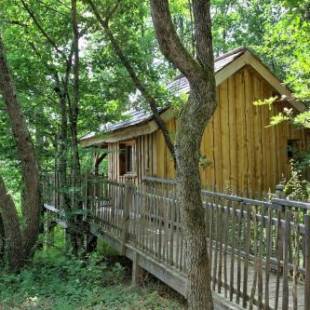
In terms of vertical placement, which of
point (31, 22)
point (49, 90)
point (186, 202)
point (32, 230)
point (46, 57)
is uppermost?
point (31, 22)

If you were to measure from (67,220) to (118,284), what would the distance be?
2.53m

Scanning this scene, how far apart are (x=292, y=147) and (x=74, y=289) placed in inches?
336

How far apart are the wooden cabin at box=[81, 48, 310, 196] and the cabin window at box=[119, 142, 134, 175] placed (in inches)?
18.3

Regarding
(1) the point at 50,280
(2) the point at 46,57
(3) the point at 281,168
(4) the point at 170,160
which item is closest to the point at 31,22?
(2) the point at 46,57

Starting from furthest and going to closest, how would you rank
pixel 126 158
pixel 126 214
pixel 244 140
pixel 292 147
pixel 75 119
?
1. pixel 126 158
2. pixel 292 147
3. pixel 244 140
4. pixel 75 119
5. pixel 126 214

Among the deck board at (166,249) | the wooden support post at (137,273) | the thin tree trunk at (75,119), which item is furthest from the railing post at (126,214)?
the thin tree trunk at (75,119)

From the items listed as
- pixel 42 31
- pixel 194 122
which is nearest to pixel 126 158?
pixel 42 31

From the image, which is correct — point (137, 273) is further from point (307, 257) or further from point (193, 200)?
point (193, 200)

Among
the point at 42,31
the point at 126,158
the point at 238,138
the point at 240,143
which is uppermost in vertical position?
the point at 42,31

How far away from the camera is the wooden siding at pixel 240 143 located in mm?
12484

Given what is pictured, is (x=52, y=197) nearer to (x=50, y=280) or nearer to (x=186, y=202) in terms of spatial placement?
(x=50, y=280)

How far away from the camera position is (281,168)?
44.5 ft

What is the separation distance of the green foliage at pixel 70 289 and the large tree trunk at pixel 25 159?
691 millimetres

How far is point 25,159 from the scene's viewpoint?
912 centimetres
